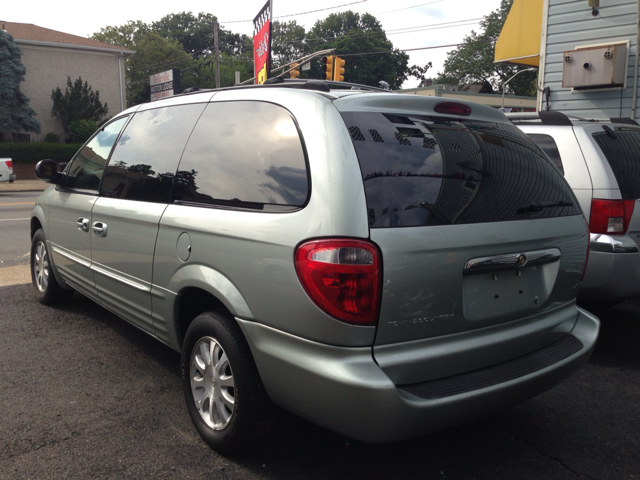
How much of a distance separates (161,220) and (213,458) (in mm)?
1270

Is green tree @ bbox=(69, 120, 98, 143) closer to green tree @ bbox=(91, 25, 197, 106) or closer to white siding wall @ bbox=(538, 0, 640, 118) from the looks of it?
green tree @ bbox=(91, 25, 197, 106)

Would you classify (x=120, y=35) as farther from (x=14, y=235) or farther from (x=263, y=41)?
(x=14, y=235)

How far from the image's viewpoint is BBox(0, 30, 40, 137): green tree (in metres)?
30.5

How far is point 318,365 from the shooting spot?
2.28m

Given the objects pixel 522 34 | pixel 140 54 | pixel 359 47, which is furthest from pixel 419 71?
pixel 522 34

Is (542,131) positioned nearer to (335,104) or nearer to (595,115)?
(335,104)

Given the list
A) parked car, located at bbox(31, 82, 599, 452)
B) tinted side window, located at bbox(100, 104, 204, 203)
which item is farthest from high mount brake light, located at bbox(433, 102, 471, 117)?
tinted side window, located at bbox(100, 104, 204, 203)

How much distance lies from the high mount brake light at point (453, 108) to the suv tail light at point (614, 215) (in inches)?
77.0

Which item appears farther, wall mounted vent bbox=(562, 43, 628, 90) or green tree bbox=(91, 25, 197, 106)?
green tree bbox=(91, 25, 197, 106)

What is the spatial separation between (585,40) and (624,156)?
271 inches

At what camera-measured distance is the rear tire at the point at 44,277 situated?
507cm

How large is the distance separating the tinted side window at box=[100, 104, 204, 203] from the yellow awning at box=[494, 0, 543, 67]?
9.85 metres

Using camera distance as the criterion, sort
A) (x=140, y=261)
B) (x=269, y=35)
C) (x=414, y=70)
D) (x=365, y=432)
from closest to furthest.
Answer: (x=365, y=432)
(x=140, y=261)
(x=269, y=35)
(x=414, y=70)

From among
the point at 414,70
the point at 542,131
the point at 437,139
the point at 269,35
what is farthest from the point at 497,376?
the point at 414,70
